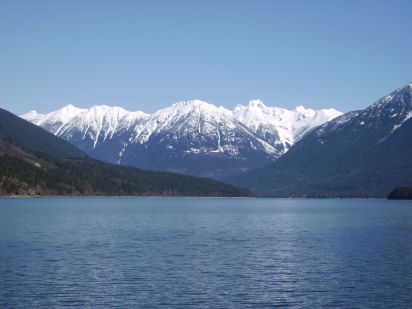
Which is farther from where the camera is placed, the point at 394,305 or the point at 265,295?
the point at 265,295

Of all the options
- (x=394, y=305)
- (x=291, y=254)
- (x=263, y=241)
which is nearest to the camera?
(x=394, y=305)

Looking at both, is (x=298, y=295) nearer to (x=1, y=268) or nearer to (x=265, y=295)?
(x=265, y=295)

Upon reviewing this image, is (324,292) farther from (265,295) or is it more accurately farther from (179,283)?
(179,283)

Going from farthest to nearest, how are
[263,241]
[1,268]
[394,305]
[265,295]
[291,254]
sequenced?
[263,241], [291,254], [1,268], [265,295], [394,305]

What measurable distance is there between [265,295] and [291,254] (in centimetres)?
3077

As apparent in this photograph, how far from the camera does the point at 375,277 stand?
73.5 metres

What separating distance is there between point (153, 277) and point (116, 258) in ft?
50.3

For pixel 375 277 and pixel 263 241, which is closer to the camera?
pixel 375 277

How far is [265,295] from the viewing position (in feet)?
211

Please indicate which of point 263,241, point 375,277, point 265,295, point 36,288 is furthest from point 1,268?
point 263,241

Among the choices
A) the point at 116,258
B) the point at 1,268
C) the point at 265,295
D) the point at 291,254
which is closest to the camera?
the point at 265,295

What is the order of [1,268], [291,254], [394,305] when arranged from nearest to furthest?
[394,305] < [1,268] < [291,254]

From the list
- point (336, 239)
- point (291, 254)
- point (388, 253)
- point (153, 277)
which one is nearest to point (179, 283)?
point (153, 277)

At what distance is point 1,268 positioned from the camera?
247 ft
